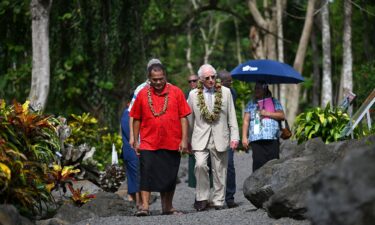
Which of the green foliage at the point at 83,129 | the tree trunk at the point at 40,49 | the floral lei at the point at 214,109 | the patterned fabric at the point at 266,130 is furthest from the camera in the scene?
the tree trunk at the point at 40,49

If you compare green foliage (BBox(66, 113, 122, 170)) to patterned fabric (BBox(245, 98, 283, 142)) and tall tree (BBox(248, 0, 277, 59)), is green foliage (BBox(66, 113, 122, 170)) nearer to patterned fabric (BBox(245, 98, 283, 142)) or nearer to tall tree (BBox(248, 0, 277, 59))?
patterned fabric (BBox(245, 98, 283, 142))

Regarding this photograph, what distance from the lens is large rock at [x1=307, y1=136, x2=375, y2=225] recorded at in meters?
5.42

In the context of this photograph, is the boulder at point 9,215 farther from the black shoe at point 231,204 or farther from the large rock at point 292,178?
the black shoe at point 231,204

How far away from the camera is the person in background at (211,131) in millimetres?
12352

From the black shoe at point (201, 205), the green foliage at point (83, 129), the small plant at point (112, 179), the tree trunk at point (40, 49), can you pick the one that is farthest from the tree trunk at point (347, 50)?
the black shoe at point (201, 205)

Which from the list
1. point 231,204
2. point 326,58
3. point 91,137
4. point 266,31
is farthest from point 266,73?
point 266,31

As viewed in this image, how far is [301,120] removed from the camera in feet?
45.7

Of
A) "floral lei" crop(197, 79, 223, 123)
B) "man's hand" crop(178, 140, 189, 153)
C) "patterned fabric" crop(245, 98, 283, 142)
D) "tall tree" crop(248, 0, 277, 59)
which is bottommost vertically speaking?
"man's hand" crop(178, 140, 189, 153)

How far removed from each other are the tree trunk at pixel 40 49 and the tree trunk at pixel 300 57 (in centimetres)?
1134

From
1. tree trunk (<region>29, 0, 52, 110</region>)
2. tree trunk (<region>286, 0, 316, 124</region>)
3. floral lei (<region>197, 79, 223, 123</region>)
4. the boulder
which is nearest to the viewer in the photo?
the boulder

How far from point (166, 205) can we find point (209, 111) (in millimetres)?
1352

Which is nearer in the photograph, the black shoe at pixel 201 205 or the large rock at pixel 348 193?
the large rock at pixel 348 193

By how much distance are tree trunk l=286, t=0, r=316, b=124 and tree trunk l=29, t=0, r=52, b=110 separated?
11.3m

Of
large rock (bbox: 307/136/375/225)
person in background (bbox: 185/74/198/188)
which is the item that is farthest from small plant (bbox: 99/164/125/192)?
large rock (bbox: 307/136/375/225)
